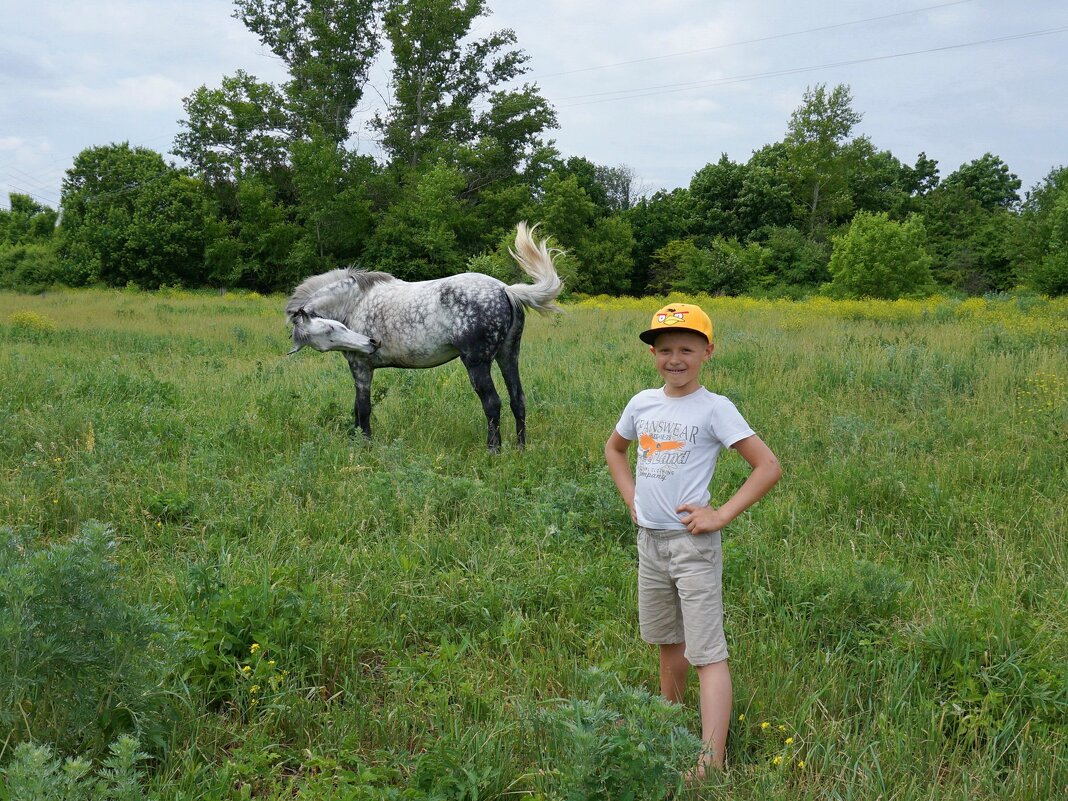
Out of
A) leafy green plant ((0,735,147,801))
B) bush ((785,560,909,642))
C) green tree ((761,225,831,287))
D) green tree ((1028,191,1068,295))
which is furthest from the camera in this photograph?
green tree ((761,225,831,287))

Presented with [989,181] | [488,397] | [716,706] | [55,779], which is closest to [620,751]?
[716,706]

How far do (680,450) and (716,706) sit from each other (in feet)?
2.71

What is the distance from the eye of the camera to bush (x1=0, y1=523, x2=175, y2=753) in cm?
204

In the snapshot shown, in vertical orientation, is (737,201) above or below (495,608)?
above

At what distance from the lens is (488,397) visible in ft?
19.7

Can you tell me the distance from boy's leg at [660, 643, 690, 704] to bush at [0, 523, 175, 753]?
1.68 meters

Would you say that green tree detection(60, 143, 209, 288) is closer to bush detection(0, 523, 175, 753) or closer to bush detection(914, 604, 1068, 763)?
bush detection(0, 523, 175, 753)

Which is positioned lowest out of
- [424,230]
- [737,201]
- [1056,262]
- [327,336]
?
[327,336]

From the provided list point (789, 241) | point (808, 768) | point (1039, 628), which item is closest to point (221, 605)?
point (808, 768)

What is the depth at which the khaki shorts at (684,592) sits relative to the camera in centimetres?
226

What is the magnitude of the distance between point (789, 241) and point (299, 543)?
4149 centimetres

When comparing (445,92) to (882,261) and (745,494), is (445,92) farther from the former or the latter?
(745,494)

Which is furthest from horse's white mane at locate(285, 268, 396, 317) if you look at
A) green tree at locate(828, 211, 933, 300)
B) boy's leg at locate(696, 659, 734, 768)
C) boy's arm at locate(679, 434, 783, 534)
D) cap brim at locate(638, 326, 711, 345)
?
green tree at locate(828, 211, 933, 300)

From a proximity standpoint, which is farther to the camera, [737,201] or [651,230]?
[651,230]
